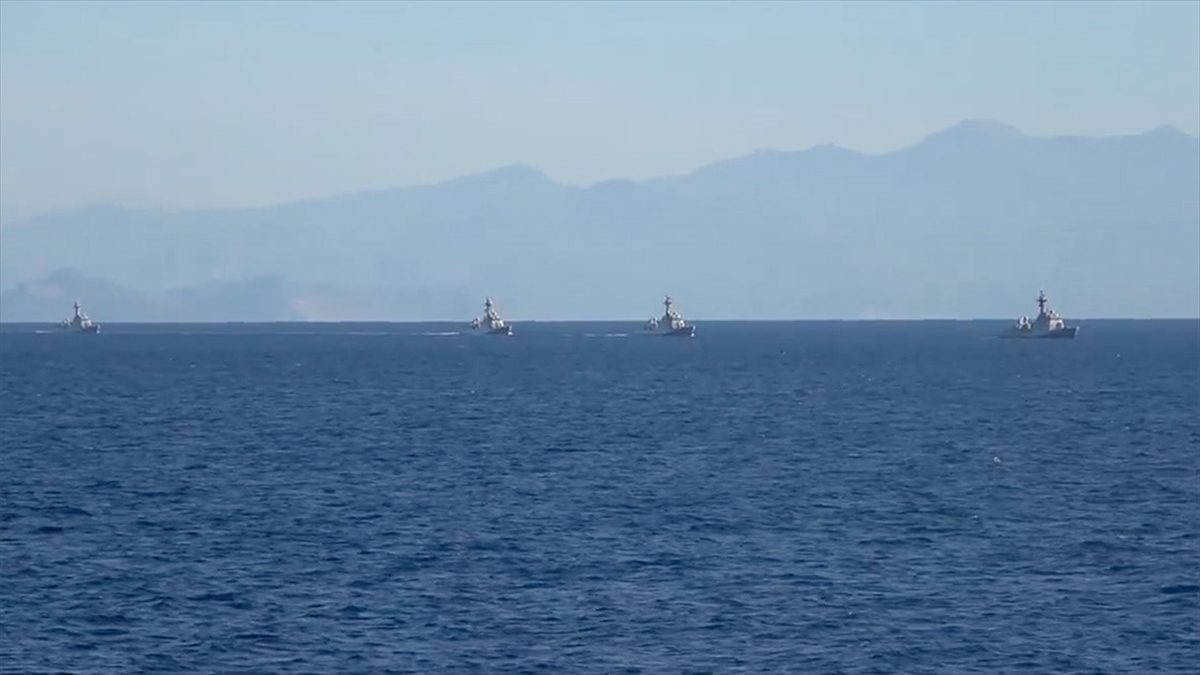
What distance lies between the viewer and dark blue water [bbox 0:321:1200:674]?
3741cm

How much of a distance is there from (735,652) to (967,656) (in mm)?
4344

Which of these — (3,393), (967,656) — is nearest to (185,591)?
(967,656)

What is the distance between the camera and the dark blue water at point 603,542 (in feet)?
123

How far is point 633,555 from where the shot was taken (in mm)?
48656

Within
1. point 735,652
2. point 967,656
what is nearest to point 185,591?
point 735,652

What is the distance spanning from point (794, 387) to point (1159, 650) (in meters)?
102

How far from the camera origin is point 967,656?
36500 millimetres

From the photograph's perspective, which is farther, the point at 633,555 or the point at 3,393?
the point at 3,393

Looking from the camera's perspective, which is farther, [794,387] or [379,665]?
[794,387]

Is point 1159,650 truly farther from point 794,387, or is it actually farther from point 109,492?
point 794,387

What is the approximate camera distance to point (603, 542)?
167 ft

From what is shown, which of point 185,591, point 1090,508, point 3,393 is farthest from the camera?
point 3,393

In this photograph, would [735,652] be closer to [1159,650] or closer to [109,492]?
[1159,650]

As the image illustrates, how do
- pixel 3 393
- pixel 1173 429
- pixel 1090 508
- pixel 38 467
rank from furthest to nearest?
pixel 3 393
pixel 1173 429
pixel 38 467
pixel 1090 508
